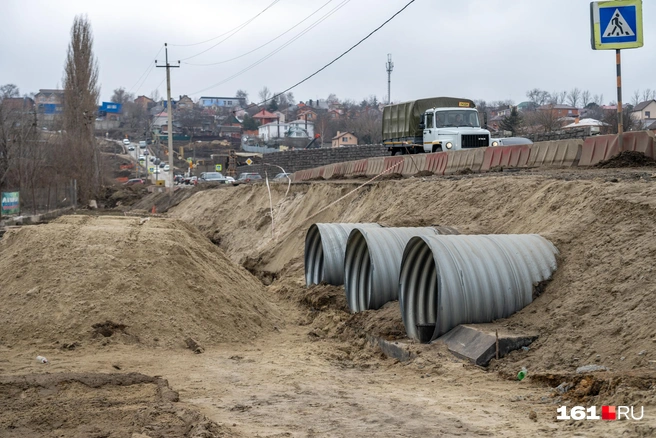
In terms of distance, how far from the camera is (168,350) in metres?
10.8

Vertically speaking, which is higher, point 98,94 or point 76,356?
point 98,94

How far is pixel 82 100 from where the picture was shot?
6216cm

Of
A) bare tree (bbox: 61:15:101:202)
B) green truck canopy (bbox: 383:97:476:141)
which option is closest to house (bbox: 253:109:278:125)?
bare tree (bbox: 61:15:101:202)

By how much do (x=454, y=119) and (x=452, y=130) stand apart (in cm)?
57

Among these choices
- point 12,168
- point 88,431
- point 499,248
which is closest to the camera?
point 88,431

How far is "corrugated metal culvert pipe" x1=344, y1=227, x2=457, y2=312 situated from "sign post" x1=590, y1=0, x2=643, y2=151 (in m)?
4.26

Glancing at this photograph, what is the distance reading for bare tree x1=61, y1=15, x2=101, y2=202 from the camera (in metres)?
58.9

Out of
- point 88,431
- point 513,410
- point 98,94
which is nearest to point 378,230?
point 513,410

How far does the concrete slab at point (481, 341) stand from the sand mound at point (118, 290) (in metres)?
4.14

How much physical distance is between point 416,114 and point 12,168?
108 ft

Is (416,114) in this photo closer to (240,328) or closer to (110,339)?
(240,328)

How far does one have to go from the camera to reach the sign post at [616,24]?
12.6 m

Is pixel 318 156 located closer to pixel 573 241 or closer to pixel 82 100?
pixel 82 100

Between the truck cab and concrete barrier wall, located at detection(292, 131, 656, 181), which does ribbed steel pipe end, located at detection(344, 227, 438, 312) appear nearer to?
concrete barrier wall, located at detection(292, 131, 656, 181)
